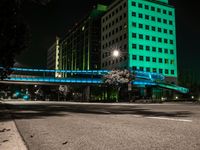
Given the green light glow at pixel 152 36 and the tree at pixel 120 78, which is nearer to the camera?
the tree at pixel 120 78

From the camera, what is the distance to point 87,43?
105750 millimetres

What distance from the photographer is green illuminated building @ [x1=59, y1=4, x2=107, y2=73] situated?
10081 cm

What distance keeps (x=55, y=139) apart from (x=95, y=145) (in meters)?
1.13

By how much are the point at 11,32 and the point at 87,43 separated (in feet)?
310

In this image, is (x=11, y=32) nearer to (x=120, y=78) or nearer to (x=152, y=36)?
(x=120, y=78)

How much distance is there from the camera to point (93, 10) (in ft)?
330

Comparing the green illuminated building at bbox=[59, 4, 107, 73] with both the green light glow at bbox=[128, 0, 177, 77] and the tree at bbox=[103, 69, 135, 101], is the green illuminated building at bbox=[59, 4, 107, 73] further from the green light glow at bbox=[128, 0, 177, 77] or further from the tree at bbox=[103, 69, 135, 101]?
the tree at bbox=[103, 69, 135, 101]

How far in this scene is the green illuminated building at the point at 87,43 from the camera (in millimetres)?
100812

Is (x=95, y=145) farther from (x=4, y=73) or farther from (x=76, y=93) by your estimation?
(x=76, y=93)

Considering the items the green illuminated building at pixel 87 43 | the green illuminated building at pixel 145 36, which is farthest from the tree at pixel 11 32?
the green illuminated building at pixel 87 43

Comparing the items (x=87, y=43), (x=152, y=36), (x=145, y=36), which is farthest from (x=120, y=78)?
(x=87, y=43)

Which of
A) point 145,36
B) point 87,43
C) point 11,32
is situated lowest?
point 11,32

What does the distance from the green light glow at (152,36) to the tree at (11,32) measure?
206ft

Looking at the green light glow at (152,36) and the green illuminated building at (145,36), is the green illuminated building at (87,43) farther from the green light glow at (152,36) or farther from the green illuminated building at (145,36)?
the green light glow at (152,36)
